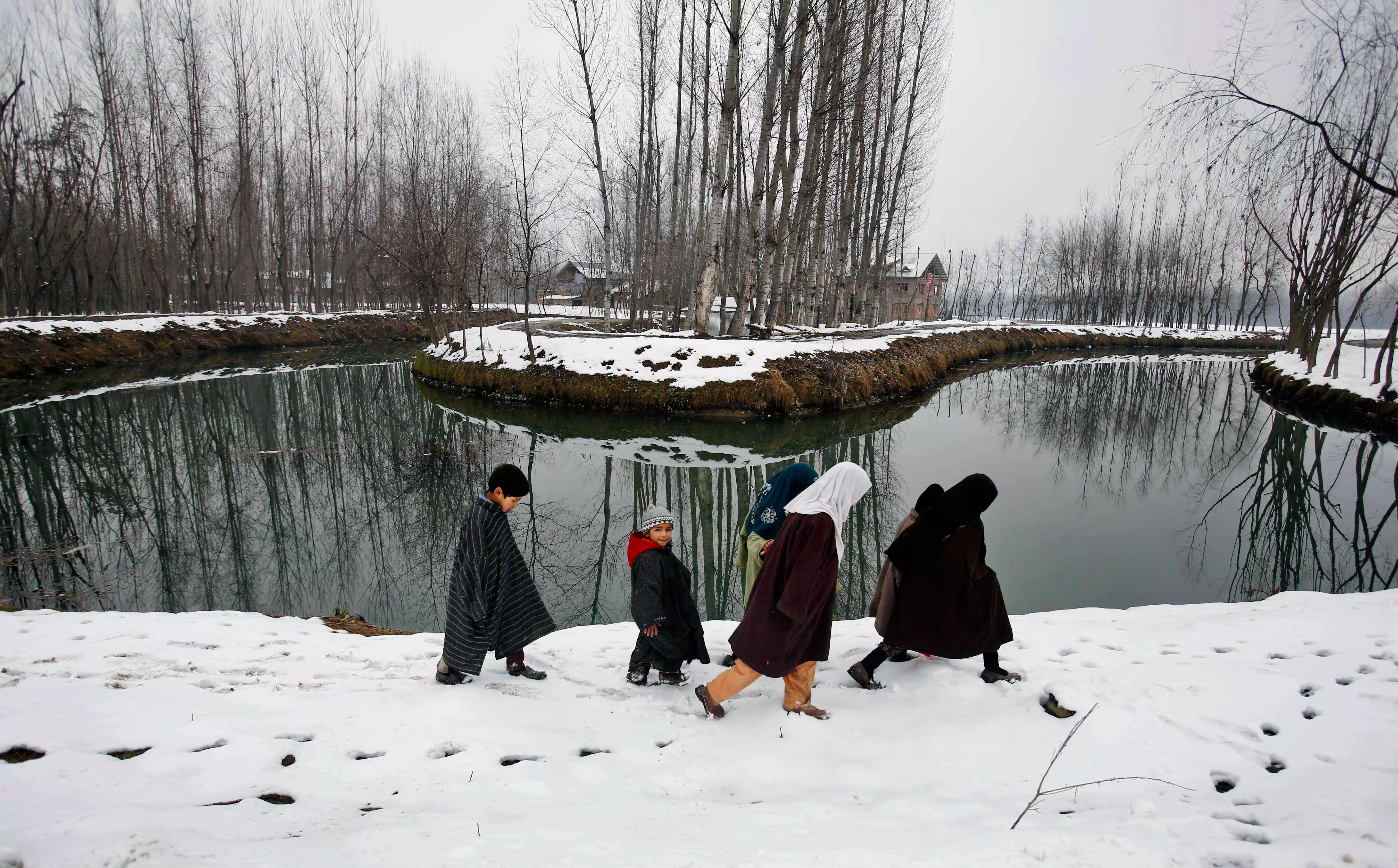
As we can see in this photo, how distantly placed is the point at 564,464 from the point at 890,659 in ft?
24.9

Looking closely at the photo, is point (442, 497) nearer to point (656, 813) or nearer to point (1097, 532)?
point (656, 813)

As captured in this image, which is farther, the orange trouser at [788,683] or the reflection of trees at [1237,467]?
the reflection of trees at [1237,467]

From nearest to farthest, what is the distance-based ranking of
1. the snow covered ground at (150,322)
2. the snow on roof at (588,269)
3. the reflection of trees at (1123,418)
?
the reflection of trees at (1123,418), the snow covered ground at (150,322), the snow on roof at (588,269)

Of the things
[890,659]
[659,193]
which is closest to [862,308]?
[659,193]

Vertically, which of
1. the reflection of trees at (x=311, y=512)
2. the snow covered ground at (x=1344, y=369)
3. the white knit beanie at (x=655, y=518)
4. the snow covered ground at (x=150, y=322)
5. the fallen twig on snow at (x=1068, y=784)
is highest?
the snow covered ground at (x=150, y=322)

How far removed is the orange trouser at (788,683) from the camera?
3488 millimetres

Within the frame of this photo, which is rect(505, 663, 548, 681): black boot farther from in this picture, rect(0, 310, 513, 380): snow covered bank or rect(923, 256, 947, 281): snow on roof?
rect(923, 256, 947, 281): snow on roof

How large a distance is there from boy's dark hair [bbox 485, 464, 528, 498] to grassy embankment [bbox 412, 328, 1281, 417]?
11.0 metres

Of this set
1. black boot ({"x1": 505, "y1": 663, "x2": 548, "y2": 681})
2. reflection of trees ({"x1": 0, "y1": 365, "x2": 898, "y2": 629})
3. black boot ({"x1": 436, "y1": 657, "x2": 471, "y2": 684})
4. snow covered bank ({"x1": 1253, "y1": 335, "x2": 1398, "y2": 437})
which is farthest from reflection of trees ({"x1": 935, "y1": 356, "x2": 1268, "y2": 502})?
black boot ({"x1": 436, "y1": 657, "x2": 471, "y2": 684})

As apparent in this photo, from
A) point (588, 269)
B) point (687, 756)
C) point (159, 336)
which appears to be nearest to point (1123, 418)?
point (687, 756)

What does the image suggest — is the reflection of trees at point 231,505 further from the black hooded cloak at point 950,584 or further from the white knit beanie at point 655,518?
the black hooded cloak at point 950,584

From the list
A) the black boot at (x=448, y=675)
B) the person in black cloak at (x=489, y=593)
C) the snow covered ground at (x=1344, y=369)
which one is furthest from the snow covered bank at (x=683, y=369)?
the black boot at (x=448, y=675)

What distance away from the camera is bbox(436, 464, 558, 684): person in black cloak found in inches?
142

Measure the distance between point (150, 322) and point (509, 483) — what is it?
96.2 feet
